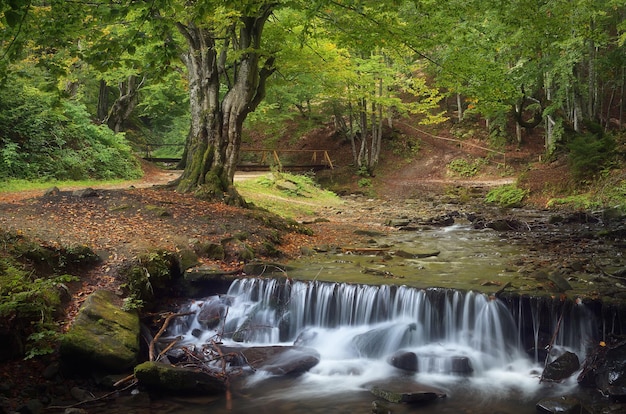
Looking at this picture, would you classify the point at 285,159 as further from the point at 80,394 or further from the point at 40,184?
the point at 80,394

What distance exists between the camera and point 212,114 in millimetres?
13852

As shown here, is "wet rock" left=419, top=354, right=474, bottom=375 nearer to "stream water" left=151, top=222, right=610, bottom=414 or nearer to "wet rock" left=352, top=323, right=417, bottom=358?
"stream water" left=151, top=222, right=610, bottom=414

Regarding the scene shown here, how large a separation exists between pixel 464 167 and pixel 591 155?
13.8 m

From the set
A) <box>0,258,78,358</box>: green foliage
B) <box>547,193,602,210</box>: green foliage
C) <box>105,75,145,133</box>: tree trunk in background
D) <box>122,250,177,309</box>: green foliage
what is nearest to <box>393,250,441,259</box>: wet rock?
<box>122,250,177,309</box>: green foliage

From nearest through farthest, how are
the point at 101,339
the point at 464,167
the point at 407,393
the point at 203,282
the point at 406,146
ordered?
1. the point at 407,393
2. the point at 101,339
3. the point at 203,282
4. the point at 464,167
5. the point at 406,146

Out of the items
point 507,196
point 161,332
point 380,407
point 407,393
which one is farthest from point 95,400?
point 507,196

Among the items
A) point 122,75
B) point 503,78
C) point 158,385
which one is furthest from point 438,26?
point 122,75

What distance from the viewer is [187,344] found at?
8070 mm

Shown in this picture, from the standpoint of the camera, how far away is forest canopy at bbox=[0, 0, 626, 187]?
16.8 feet

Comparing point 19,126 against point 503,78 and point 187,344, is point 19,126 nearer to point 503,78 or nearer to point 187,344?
point 187,344

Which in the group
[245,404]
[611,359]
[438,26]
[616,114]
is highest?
[616,114]

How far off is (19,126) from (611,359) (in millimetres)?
18196

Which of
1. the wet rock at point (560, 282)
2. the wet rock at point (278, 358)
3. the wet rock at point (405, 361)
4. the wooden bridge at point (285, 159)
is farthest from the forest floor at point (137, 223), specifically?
the wooden bridge at point (285, 159)

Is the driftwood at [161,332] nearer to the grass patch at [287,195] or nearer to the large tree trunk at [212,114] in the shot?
the large tree trunk at [212,114]
